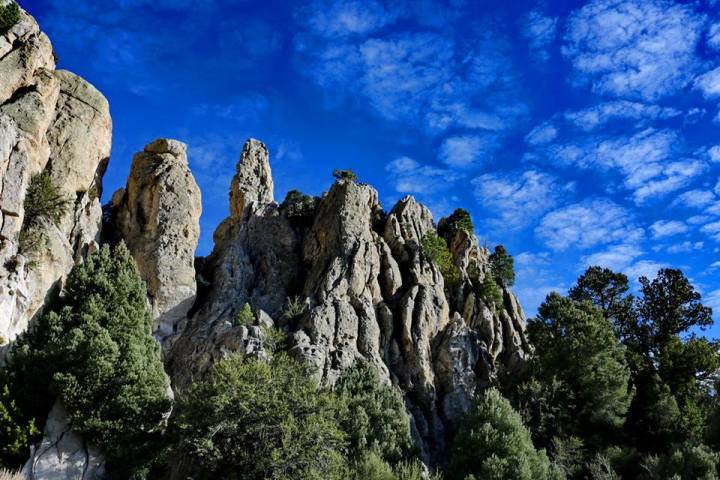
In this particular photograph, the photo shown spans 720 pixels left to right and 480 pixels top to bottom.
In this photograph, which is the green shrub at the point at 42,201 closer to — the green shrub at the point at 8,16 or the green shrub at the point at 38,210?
the green shrub at the point at 38,210

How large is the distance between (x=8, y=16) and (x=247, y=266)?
27281 mm

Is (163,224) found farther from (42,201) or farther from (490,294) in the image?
(490,294)

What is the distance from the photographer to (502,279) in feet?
208

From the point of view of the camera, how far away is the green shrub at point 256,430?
27.6 meters

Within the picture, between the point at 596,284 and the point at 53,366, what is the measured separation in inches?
2039

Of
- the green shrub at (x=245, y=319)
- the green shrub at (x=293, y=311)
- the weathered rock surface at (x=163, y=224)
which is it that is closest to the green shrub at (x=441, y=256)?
the green shrub at (x=293, y=311)

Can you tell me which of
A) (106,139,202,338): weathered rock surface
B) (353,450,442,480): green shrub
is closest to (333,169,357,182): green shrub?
(106,139,202,338): weathered rock surface

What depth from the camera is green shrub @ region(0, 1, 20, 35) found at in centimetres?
4244

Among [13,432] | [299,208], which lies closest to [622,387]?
[299,208]

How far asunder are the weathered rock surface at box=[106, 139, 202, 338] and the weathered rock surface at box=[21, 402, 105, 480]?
1596 cm

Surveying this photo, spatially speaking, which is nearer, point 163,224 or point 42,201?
point 42,201

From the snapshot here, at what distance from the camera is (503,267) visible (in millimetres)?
64688

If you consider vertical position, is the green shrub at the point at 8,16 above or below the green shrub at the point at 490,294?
above

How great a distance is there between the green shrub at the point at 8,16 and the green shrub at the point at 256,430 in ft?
108
